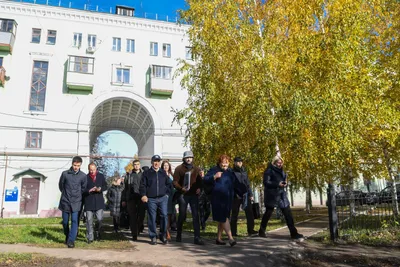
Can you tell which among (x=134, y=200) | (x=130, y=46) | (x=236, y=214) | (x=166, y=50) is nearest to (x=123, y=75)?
(x=130, y=46)

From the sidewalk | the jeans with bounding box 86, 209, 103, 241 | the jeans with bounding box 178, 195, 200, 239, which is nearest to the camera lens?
the sidewalk

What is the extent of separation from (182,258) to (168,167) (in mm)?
3648

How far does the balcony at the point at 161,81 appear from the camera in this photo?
3088 centimetres

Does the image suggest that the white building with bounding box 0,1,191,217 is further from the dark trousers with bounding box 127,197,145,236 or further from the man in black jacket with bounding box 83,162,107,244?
the man in black jacket with bounding box 83,162,107,244

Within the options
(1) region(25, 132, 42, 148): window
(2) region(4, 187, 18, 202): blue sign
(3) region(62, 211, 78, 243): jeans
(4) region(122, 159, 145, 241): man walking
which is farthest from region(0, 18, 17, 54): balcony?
(3) region(62, 211, 78, 243): jeans

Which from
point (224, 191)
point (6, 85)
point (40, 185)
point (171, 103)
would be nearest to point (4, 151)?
point (40, 185)

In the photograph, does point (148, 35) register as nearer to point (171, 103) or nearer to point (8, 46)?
point (171, 103)

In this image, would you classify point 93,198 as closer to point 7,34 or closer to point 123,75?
point 123,75

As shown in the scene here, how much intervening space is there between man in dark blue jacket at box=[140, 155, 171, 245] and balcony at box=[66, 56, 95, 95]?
950 inches

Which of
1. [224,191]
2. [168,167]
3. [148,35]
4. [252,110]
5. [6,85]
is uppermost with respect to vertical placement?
[148,35]

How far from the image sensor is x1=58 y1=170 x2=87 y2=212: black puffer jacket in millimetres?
7016

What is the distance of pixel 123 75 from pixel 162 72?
3822mm

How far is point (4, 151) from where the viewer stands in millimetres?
26500

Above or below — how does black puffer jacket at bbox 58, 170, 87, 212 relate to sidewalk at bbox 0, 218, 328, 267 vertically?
above
